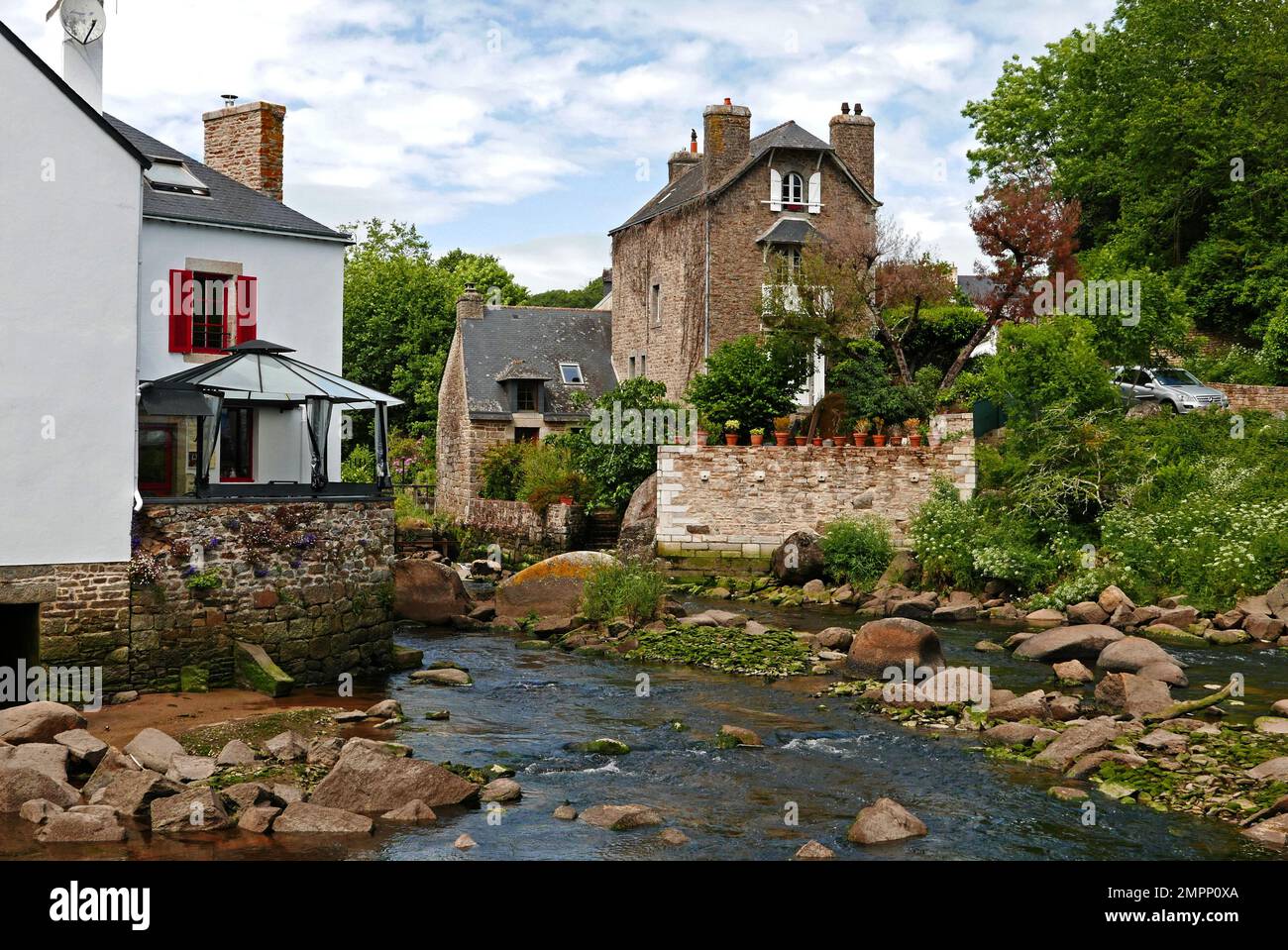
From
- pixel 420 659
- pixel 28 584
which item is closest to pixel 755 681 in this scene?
pixel 420 659

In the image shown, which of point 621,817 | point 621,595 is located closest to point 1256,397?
point 621,595

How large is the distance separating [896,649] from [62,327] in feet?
40.4

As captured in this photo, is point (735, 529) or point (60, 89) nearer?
point (60, 89)

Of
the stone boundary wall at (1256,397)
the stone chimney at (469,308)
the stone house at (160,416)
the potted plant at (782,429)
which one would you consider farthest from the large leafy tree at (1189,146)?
the stone house at (160,416)

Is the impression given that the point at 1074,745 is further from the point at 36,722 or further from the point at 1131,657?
the point at 36,722

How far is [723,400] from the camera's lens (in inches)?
1278

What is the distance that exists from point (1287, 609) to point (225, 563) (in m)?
17.4

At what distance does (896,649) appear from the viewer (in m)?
18.2

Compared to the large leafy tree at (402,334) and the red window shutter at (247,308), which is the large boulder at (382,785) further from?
the large leafy tree at (402,334)

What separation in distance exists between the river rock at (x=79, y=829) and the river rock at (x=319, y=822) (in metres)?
1.38

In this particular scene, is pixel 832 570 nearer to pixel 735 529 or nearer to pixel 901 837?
pixel 735 529

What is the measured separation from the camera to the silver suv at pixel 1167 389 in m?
29.2

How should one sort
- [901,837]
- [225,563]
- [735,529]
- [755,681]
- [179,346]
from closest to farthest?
[901,837] < [225,563] < [755,681] < [179,346] < [735,529]

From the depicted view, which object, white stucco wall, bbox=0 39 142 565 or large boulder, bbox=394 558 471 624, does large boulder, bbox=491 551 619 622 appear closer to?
large boulder, bbox=394 558 471 624
